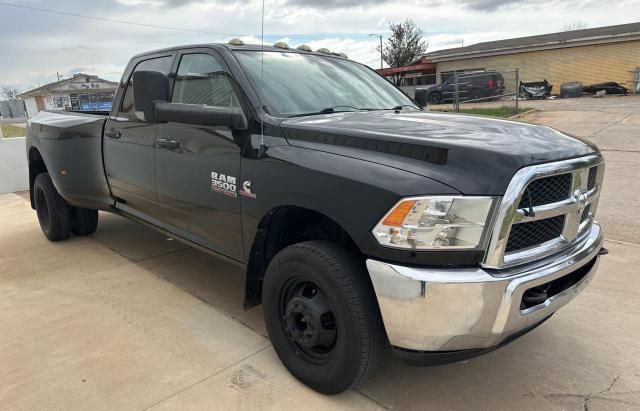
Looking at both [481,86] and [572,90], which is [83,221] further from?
[572,90]

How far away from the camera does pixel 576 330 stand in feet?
10.8

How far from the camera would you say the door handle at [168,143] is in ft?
11.6

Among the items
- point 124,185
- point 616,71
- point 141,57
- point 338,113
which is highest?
point 616,71

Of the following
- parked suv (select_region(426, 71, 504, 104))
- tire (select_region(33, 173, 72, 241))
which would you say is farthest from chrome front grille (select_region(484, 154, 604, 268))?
→ parked suv (select_region(426, 71, 504, 104))

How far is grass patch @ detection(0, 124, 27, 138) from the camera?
9.41 meters

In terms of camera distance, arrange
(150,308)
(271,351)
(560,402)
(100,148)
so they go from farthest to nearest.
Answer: (100,148) < (150,308) < (271,351) < (560,402)

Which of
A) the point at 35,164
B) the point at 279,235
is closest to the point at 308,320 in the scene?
the point at 279,235

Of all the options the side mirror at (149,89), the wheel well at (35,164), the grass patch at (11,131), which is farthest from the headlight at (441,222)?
the grass patch at (11,131)

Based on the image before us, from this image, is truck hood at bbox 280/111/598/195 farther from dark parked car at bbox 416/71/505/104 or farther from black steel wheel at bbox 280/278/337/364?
dark parked car at bbox 416/71/505/104

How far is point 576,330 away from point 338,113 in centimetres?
211

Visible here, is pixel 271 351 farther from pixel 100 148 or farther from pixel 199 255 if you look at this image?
pixel 100 148

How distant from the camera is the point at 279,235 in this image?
9.77ft

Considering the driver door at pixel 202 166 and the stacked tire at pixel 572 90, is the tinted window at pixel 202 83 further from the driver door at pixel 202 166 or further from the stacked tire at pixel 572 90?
the stacked tire at pixel 572 90

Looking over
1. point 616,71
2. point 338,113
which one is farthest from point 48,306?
point 616,71
